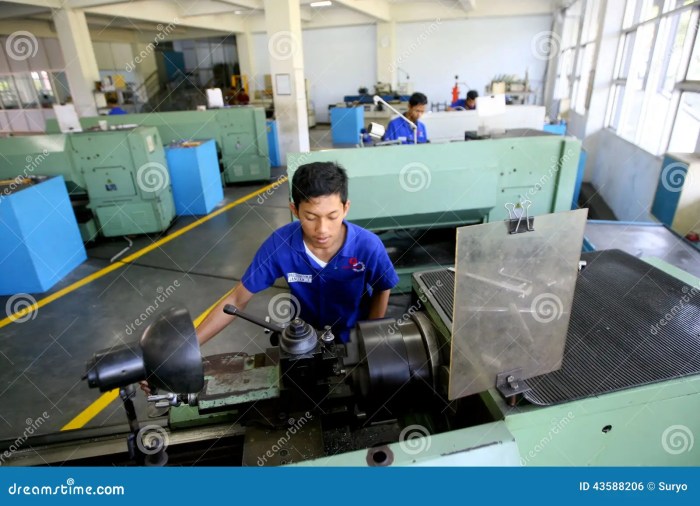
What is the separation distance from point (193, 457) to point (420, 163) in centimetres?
182

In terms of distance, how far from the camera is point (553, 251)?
0.65 meters

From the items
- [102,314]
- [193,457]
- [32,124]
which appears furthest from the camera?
Result: [32,124]

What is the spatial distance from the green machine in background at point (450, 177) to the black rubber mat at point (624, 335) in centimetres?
125

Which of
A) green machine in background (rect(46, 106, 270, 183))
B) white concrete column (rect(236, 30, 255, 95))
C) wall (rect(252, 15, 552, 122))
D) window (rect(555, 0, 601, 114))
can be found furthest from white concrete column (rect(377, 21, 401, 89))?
green machine in background (rect(46, 106, 270, 183))

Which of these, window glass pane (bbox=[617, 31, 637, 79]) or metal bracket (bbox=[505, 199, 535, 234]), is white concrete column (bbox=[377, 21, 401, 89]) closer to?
window glass pane (bbox=[617, 31, 637, 79])

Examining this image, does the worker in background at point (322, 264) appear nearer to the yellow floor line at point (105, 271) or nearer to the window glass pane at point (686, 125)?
the yellow floor line at point (105, 271)

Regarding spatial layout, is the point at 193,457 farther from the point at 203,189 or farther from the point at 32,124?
the point at 32,124

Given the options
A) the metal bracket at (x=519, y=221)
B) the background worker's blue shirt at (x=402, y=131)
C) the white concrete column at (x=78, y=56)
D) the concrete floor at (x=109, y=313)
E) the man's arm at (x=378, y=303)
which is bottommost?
the concrete floor at (x=109, y=313)

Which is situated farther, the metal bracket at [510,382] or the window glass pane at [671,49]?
the window glass pane at [671,49]

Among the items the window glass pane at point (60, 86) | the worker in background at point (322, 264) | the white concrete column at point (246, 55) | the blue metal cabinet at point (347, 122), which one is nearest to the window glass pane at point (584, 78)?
the blue metal cabinet at point (347, 122)

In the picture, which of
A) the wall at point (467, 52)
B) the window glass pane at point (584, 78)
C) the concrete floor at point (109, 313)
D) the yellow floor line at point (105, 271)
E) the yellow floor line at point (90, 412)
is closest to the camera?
the yellow floor line at point (90, 412)

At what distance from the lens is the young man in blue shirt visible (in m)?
1.24

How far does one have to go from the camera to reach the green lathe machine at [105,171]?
360 centimetres
